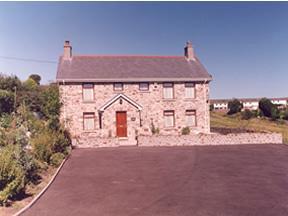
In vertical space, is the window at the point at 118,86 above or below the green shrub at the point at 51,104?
above

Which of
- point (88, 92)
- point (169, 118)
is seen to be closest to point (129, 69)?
point (88, 92)

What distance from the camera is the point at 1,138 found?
16688 millimetres

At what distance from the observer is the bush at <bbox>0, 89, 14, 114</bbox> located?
3031 centimetres

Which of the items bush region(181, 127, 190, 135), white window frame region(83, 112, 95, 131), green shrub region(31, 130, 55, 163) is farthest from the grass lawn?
green shrub region(31, 130, 55, 163)

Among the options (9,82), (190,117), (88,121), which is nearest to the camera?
(88,121)

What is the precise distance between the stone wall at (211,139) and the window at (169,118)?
4531 millimetres

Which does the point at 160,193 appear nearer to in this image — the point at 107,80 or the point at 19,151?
the point at 19,151

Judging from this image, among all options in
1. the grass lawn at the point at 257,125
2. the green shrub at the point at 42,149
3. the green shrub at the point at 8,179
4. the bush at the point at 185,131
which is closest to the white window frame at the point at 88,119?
the bush at the point at 185,131

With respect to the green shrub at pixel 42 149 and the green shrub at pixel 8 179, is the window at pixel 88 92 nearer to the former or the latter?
the green shrub at pixel 42 149

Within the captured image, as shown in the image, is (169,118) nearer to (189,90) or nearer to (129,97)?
(189,90)

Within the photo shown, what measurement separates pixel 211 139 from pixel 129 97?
7.79 m

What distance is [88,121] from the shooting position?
A: 85.3 feet

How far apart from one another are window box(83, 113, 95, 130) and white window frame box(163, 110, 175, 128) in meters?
6.28

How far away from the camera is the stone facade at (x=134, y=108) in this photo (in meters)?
25.6
